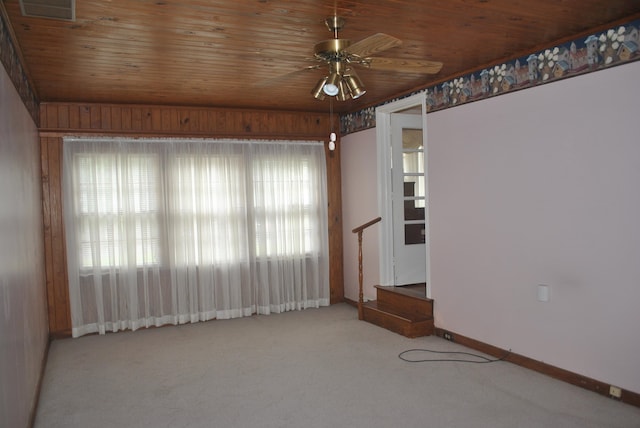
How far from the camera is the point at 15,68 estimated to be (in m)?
3.31

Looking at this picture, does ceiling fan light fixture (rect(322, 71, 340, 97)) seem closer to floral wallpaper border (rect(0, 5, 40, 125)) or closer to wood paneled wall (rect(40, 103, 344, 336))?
floral wallpaper border (rect(0, 5, 40, 125))

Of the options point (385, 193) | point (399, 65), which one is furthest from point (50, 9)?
point (385, 193)

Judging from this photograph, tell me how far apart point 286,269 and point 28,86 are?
3.28 metres

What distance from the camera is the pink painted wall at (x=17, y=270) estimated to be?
2367 millimetres

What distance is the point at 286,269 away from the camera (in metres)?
6.11

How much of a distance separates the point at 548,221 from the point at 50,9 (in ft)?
11.3

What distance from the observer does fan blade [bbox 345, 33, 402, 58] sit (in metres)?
2.45

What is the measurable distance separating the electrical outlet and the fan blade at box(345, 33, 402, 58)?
261 cm

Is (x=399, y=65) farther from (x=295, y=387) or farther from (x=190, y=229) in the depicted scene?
(x=190, y=229)

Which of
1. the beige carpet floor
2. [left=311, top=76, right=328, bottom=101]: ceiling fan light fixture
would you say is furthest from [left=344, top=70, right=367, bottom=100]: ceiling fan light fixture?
the beige carpet floor

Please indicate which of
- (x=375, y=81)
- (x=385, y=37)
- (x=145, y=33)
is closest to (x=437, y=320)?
(x=375, y=81)

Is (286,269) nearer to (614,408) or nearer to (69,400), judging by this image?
(69,400)

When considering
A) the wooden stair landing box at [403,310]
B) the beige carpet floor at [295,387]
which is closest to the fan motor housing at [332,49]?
the beige carpet floor at [295,387]

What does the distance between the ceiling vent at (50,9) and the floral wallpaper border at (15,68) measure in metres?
0.21
